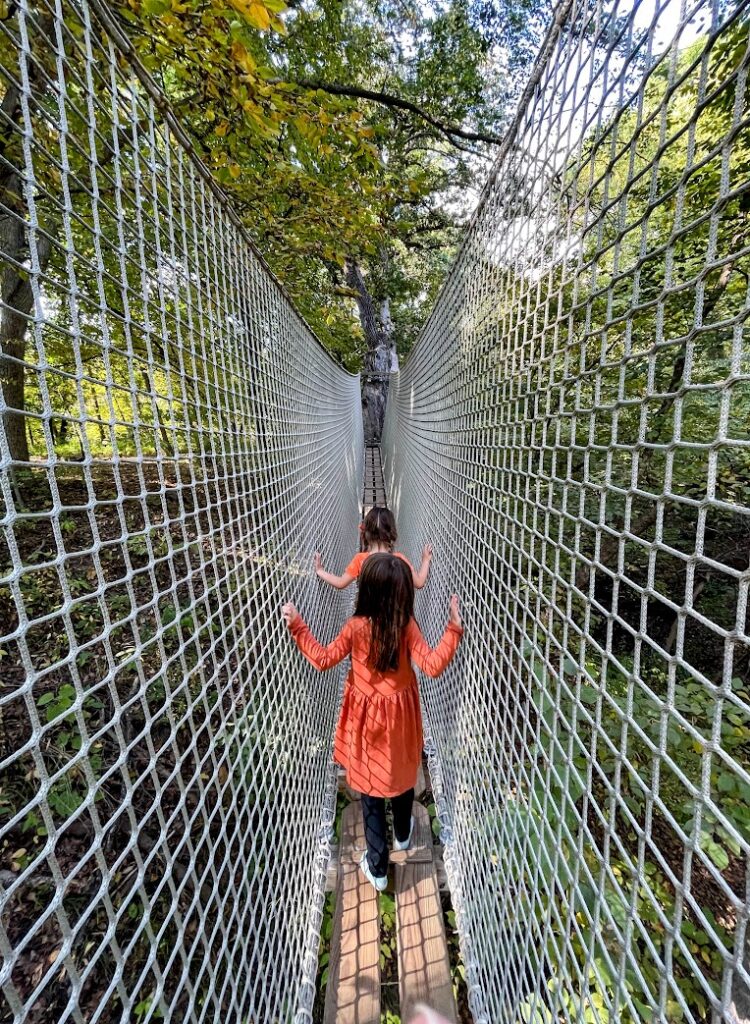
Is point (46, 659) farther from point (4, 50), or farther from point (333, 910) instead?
point (4, 50)

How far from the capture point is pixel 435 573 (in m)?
2.43

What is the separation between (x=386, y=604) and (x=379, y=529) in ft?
2.60

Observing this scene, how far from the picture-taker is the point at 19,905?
63.1 inches

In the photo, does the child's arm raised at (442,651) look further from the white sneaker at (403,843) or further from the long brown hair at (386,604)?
the white sneaker at (403,843)

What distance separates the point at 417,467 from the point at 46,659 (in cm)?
241

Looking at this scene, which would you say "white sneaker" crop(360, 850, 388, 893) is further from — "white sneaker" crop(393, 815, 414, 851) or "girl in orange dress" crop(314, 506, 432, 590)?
"girl in orange dress" crop(314, 506, 432, 590)

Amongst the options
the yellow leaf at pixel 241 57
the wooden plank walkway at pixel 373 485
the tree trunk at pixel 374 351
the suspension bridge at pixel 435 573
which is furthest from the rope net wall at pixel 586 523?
the tree trunk at pixel 374 351

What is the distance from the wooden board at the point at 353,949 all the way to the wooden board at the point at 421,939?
0.30 feet

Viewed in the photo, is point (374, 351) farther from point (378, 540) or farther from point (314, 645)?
point (314, 645)

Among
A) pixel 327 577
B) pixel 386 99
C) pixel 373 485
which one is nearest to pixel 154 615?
pixel 327 577

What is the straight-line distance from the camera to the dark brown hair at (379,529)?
243 centimetres

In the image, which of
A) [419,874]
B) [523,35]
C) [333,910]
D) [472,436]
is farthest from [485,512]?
[523,35]

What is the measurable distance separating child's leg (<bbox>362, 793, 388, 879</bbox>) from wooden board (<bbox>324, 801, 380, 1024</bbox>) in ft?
0.39

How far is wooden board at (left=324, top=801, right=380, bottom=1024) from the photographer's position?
5.03ft
